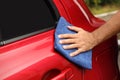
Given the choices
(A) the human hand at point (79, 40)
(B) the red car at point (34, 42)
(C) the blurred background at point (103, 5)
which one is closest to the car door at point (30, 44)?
(B) the red car at point (34, 42)

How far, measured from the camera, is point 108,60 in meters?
4.01

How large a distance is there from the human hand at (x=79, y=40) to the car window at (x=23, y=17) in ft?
0.52

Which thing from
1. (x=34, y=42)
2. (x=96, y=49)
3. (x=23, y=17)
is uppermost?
(x=23, y=17)

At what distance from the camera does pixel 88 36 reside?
3602 mm

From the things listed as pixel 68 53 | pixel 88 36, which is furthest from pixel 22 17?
pixel 88 36

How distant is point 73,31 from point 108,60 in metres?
0.61

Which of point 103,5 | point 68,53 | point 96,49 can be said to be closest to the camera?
point 68,53

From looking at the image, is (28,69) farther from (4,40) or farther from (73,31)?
(73,31)

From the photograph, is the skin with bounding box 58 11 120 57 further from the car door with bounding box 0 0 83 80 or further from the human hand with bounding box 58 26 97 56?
the car door with bounding box 0 0 83 80

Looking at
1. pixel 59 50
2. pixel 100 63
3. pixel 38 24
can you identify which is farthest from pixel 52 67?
pixel 100 63

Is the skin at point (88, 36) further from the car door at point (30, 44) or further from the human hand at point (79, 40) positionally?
the car door at point (30, 44)

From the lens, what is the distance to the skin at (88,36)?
11.2 feet

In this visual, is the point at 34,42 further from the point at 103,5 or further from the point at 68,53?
the point at 103,5

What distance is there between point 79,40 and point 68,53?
0.20 meters
